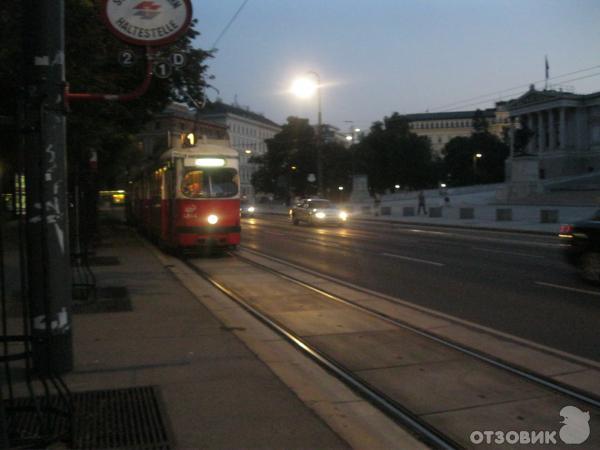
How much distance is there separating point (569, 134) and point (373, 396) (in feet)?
311

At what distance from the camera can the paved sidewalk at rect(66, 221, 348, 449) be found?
492 cm

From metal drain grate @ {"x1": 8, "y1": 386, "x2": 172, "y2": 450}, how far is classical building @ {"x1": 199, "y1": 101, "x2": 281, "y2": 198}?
107081 millimetres

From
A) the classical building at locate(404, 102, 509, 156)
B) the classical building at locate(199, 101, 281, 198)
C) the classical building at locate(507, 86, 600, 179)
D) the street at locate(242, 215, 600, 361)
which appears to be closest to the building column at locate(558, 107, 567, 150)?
the classical building at locate(507, 86, 600, 179)

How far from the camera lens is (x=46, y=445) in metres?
4.65

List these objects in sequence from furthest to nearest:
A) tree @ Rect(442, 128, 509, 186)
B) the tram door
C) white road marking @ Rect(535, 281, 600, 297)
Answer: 1. tree @ Rect(442, 128, 509, 186)
2. the tram door
3. white road marking @ Rect(535, 281, 600, 297)

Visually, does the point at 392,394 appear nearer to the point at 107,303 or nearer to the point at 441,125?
the point at 107,303

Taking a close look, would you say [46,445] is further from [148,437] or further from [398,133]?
[398,133]

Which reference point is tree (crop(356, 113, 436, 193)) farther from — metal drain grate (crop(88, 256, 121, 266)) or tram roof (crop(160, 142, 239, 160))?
metal drain grate (crop(88, 256, 121, 266))

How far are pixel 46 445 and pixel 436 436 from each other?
276 centimetres

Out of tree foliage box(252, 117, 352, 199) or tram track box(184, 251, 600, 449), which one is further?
tree foliage box(252, 117, 352, 199)

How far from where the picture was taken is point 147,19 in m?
7.36

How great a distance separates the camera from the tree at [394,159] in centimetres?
9706

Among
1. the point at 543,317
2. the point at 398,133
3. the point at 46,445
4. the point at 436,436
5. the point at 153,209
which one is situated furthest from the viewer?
the point at 398,133

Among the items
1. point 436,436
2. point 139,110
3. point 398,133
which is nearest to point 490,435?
point 436,436
